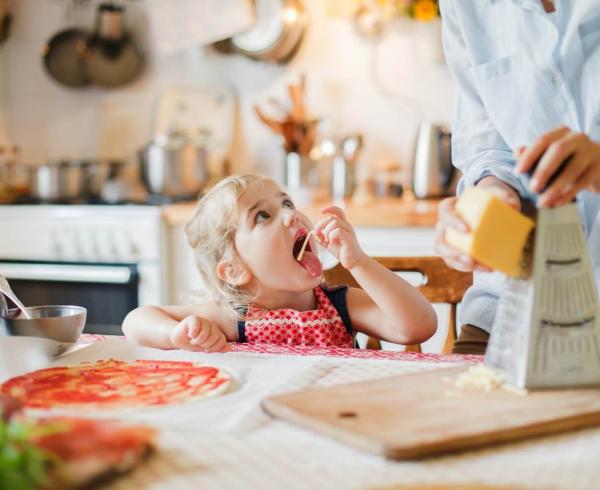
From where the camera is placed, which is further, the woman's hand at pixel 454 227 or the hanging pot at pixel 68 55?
the hanging pot at pixel 68 55

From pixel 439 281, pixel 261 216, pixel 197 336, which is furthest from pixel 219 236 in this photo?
pixel 439 281

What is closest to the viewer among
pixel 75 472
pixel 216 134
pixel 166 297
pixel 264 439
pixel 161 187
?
pixel 75 472

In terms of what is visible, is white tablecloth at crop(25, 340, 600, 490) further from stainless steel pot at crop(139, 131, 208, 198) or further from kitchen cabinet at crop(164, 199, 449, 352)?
stainless steel pot at crop(139, 131, 208, 198)

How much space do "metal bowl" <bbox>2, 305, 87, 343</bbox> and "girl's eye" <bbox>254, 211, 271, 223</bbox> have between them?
14.8 inches

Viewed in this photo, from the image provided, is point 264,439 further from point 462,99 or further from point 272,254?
point 462,99

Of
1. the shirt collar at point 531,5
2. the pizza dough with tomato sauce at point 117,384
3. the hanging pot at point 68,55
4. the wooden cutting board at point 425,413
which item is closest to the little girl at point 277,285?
the pizza dough with tomato sauce at point 117,384

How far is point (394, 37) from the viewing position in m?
3.29

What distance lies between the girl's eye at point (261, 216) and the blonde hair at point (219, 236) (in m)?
→ 0.04

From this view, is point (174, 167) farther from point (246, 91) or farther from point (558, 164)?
point (558, 164)

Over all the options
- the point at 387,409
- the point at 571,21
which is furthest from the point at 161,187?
the point at 387,409

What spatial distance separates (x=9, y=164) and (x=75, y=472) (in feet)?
10.5

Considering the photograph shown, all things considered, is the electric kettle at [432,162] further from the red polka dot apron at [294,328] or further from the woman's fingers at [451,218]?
the woman's fingers at [451,218]

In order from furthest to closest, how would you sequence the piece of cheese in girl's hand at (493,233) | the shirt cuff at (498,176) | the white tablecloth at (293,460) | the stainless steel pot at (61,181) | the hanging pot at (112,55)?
1. the hanging pot at (112,55)
2. the stainless steel pot at (61,181)
3. the shirt cuff at (498,176)
4. the piece of cheese in girl's hand at (493,233)
5. the white tablecloth at (293,460)

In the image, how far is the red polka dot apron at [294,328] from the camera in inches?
57.6
